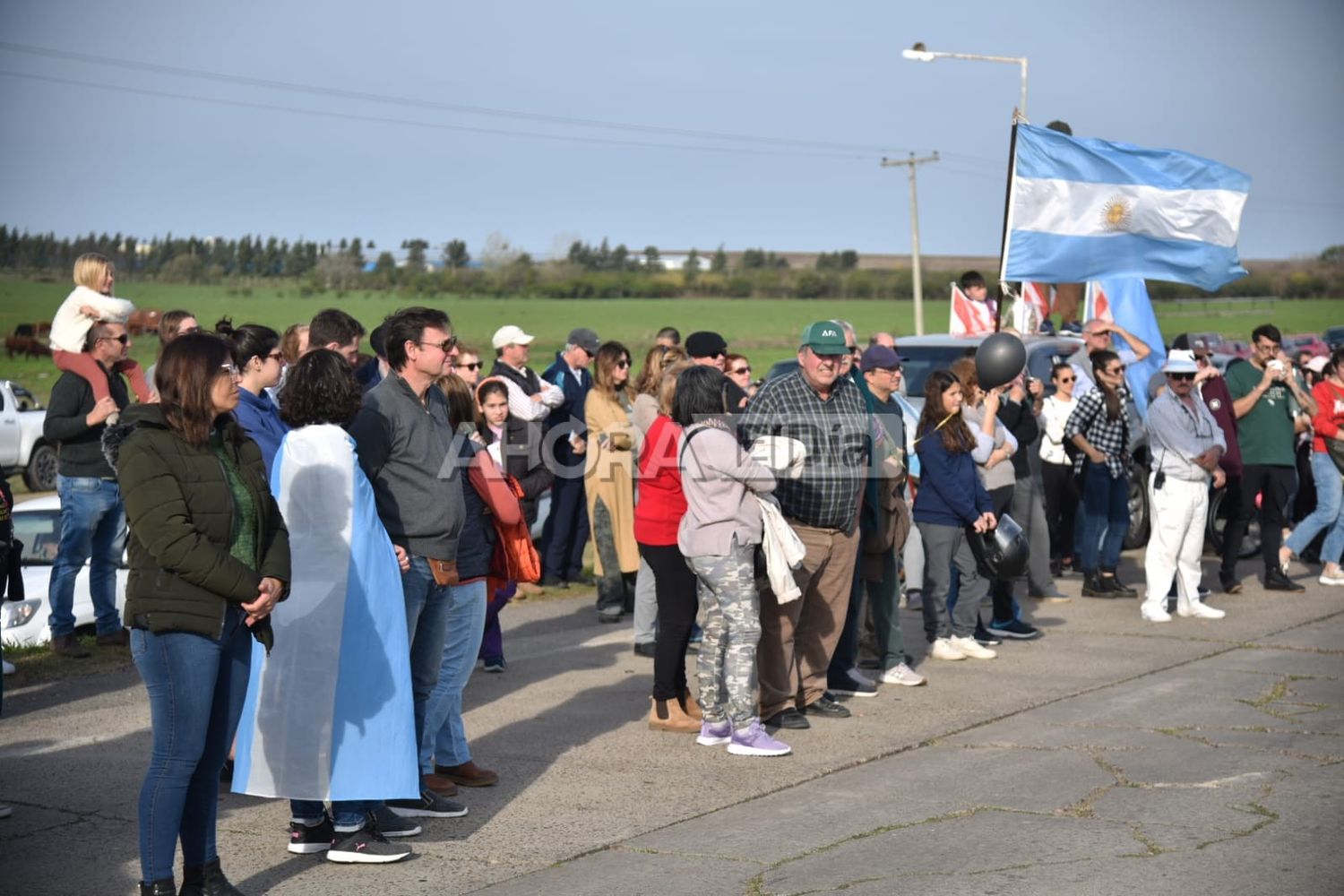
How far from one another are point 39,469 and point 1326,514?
65.7 ft

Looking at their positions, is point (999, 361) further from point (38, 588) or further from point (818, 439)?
point (38, 588)

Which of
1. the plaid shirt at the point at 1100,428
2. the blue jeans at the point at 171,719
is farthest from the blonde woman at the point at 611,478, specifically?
the blue jeans at the point at 171,719

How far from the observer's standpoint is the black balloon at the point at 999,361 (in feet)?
33.9

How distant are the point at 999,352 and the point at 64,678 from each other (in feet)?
20.6

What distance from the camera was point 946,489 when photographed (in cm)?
960

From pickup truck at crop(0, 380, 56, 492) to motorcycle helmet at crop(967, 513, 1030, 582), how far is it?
19.3 m

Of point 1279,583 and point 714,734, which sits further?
point 1279,583

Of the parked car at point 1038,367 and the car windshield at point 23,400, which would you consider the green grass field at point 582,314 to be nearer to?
the car windshield at point 23,400

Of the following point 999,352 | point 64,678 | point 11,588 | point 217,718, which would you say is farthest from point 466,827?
point 999,352

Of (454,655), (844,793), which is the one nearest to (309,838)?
(454,655)

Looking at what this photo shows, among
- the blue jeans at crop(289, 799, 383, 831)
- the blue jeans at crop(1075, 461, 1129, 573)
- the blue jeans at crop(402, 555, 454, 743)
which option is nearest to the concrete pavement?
the blue jeans at crop(289, 799, 383, 831)

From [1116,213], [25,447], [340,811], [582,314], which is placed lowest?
[25,447]

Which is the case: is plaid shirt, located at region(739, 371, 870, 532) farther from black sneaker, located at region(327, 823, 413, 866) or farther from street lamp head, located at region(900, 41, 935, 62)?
street lamp head, located at region(900, 41, 935, 62)

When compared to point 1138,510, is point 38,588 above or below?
below
